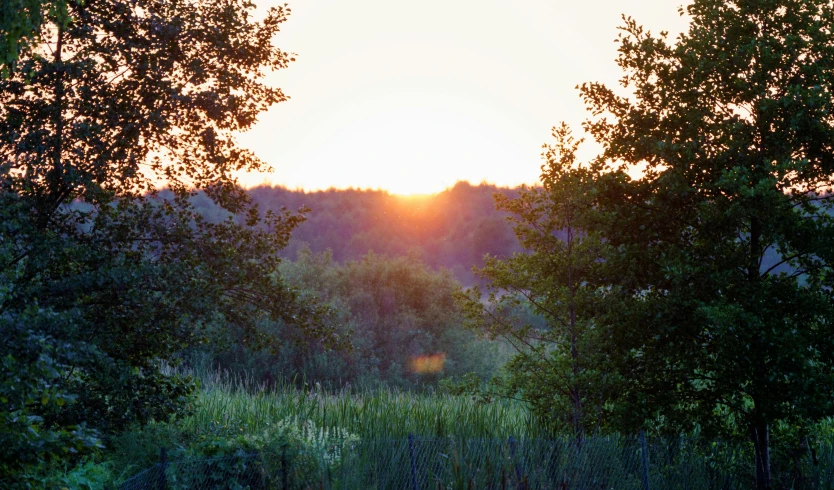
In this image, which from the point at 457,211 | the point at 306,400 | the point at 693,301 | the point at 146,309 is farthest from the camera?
the point at 457,211

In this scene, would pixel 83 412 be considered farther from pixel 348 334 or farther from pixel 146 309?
pixel 348 334

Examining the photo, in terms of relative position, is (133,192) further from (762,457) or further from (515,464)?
(762,457)

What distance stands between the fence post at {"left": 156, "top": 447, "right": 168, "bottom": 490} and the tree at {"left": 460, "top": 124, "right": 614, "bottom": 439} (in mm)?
5288

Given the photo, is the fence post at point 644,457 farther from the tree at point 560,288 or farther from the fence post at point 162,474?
the fence post at point 162,474

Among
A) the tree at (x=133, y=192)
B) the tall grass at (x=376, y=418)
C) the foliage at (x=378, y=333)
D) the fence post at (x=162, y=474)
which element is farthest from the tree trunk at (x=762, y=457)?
the foliage at (x=378, y=333)

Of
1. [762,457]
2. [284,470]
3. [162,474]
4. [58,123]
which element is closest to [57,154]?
[58,123]

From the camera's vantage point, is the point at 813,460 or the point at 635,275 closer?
the point at 635,275

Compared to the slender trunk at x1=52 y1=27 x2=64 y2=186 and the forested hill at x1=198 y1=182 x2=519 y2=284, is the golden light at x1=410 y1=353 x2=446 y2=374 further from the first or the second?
the forested hill at x1=198 y1=182 x2=519 y2=284

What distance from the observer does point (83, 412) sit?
1058cm

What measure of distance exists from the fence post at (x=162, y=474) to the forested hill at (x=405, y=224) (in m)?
62.7

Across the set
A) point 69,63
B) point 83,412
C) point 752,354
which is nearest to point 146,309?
point 83,412

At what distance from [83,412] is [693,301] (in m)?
8.09

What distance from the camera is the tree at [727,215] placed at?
1045 cm

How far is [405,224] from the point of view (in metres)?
86.2
